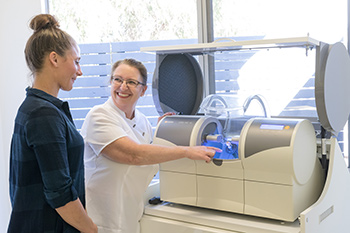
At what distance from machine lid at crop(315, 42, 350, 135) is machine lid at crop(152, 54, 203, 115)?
2.31 ft

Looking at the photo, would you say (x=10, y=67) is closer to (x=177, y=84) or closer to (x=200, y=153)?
(x=177, y=84)

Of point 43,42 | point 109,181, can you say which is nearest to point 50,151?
point 43,42

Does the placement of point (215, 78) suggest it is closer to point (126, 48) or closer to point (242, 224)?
point (126, 48)

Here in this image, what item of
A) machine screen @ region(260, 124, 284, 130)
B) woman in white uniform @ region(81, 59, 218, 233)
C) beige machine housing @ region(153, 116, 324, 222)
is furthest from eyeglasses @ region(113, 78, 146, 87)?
machine screen @ region(260, 124, 284, 130)

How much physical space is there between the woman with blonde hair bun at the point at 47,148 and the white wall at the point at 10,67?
1.74 m

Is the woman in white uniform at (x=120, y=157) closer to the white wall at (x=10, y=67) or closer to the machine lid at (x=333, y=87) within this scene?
the machine lid at (x=333, y=87)

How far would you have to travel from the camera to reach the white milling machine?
1443mm

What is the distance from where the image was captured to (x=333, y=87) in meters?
1.62

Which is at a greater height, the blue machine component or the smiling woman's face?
the smiling woman's face

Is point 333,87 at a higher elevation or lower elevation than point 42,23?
lower

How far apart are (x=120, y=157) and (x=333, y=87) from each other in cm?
93

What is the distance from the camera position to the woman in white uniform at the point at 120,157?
1.66 meters

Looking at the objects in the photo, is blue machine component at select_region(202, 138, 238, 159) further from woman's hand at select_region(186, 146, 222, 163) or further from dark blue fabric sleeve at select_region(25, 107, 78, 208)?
dark blue fabric sleeve at select_region(25, 107, 78, 208)

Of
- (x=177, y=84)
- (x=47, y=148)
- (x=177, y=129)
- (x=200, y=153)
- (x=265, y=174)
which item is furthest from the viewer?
(x=177, y=84)
